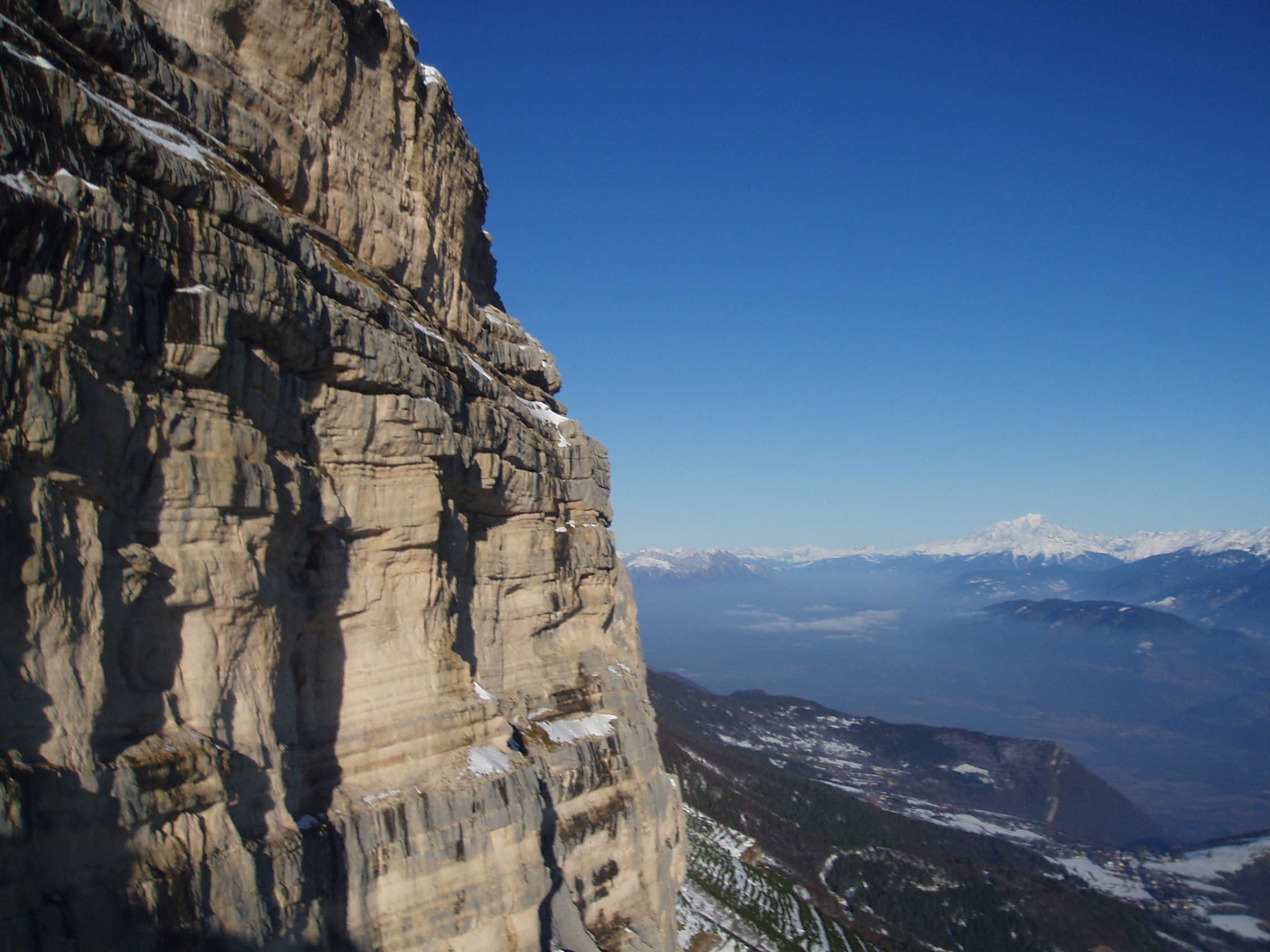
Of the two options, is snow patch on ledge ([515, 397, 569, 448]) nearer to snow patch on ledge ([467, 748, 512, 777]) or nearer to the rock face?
the rock face

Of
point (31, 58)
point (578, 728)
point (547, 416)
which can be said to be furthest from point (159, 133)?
point (578, 728)

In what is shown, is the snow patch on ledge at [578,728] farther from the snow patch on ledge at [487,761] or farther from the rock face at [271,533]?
the snow patch on ledge at [487,761]

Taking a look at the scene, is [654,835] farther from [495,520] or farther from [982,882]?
[982,882]

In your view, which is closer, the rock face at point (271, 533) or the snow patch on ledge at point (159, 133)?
the rock face at point (271, 533)

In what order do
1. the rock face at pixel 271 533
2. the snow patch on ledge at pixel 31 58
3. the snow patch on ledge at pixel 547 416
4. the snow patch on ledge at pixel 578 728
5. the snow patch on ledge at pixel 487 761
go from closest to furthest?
the rock face at pixel 271 533 → the snow patch on ledge at pixel 31 58 → the snow patch on ledge at pixel 487 761 → the snow patch on ledge at pixel 578 728 → the snow patch on ledge at pixel 547 416

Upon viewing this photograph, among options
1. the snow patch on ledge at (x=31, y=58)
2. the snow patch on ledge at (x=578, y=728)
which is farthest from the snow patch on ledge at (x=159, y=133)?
the snow patch on ledge at (x=578, y=728)

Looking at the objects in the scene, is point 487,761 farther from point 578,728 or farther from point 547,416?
point 547,416
